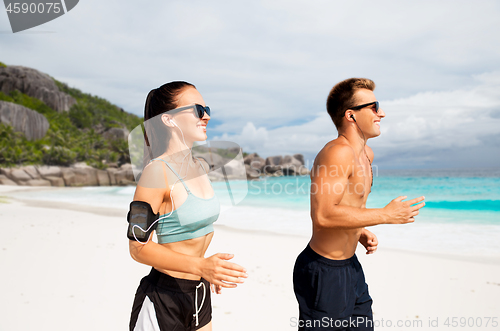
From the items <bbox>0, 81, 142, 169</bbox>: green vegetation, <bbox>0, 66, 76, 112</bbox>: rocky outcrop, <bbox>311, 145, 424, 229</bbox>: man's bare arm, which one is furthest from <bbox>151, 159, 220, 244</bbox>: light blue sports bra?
<bbox>0, 66, 76, 112</bbox>: rocky outcrop

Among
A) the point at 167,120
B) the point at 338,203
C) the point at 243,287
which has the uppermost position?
the point at 167,120

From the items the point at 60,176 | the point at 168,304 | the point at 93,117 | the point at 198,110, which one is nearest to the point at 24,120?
the point at 60,176

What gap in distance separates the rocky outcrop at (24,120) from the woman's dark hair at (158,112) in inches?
1941

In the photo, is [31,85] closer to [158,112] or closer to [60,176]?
[60,176]

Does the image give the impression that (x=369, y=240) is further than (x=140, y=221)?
Yes

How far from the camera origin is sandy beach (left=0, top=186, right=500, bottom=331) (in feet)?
13.9

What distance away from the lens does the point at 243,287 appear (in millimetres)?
5375

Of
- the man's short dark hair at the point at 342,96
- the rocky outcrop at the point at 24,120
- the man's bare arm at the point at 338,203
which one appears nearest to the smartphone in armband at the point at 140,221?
the man's bare arm at the point at 338,203

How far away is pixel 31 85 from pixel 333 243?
70.1 meters

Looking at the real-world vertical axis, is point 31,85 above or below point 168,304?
above

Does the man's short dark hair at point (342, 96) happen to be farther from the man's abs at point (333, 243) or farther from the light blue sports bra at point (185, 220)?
the light blue sports bra at point (185, 220)

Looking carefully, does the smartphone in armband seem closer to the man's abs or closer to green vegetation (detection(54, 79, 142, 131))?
the man's abs

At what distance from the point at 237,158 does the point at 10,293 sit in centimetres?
465

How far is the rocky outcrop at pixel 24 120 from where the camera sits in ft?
136
